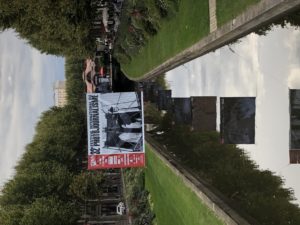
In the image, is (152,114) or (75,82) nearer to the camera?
(152,114)

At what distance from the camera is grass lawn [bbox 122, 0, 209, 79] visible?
17.7m

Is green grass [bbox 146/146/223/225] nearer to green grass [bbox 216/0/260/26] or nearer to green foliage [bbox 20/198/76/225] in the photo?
green grass [bbox 216/0/260/26]

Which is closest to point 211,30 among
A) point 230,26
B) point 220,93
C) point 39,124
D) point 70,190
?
point 230,26

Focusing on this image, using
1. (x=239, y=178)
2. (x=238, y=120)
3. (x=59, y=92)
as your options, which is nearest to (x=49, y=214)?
(x=239, y=178)

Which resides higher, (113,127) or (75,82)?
(75,82)

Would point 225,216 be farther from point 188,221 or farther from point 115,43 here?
point 115,43

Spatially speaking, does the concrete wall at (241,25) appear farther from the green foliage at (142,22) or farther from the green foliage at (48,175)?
the green foliage at (48,175)

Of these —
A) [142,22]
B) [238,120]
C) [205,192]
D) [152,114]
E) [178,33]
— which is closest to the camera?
[238,120]

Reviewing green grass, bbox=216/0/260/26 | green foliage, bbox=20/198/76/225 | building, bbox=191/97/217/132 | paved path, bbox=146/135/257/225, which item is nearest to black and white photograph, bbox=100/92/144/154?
building, bbox=191/97/217/132

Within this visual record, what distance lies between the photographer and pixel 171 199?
944 inches

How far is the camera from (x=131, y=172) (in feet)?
128

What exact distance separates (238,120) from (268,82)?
1476 mm

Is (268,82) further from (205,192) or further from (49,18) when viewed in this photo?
(49,18)

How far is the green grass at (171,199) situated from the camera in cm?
1841
